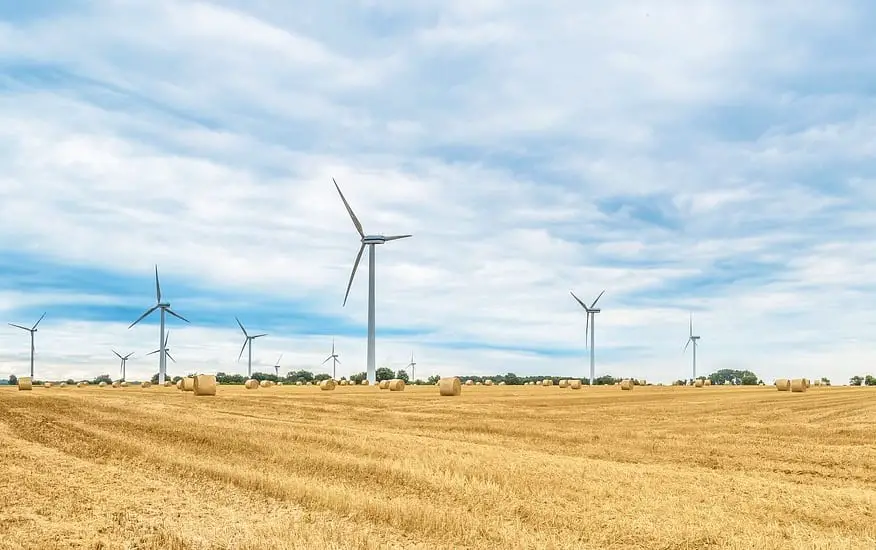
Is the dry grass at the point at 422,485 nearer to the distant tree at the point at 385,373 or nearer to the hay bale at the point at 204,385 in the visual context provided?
the hay bale at the point at 204,385

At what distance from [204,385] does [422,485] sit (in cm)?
3669

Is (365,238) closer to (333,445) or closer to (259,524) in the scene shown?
(333,445)

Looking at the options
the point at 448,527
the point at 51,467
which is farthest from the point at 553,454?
the point at 51,467

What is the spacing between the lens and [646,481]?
14023 mm

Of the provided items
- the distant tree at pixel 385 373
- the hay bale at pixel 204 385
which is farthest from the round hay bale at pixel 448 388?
the distant tree at pixel 385 373

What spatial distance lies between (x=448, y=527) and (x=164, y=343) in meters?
103

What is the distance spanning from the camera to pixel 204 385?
4719 centimetres

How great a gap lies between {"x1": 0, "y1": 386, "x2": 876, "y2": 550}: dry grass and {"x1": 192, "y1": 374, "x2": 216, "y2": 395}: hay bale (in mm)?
23046

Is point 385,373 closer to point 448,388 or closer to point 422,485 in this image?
point 448,388

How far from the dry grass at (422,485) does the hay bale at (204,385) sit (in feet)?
75.6

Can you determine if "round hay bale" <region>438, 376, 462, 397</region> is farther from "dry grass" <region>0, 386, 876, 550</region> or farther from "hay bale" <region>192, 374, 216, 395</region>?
"dry grass" <region>0, 386, 876, 550</region>

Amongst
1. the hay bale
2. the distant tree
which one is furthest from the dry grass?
the distant tree

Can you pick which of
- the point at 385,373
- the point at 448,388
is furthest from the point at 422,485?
the point at 385,373

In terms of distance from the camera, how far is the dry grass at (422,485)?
33.9 feet
